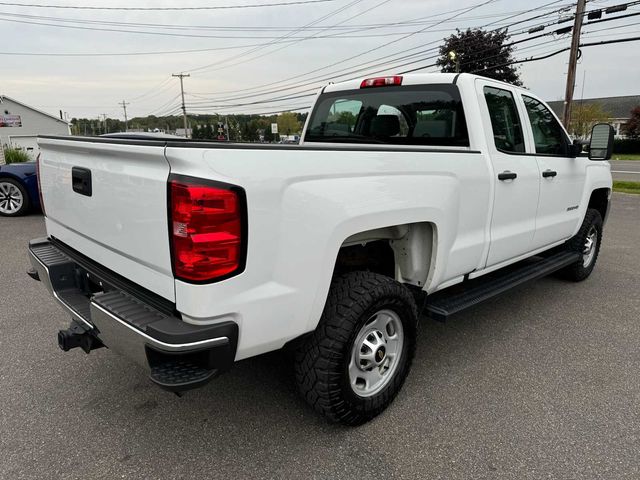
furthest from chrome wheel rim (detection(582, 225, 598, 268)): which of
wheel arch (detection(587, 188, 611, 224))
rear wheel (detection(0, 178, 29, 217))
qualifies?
rear wheel (detection(0, 178, 29, 217))

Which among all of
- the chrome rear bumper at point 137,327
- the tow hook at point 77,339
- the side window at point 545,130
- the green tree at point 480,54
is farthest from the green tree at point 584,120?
the tow hook at point 77,339

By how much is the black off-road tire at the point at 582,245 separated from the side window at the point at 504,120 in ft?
5.95

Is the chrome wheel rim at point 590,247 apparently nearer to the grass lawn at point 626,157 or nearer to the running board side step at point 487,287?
the running board side step at point 487,287

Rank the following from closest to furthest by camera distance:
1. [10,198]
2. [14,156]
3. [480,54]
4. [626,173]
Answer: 1. [10,198]
2. [14,156]
3. [626,173]
4. [480,54]

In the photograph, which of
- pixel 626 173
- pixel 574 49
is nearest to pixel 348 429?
pixel 574 49

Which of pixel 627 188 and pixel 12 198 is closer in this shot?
pixel 12 198

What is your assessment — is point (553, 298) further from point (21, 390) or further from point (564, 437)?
point (21, 390)

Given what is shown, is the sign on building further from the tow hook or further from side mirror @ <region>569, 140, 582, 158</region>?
side mirror @ <region>569, 140, 582, 158</region>

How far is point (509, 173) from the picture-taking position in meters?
3.31

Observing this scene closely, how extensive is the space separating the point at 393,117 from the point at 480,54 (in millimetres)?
31644

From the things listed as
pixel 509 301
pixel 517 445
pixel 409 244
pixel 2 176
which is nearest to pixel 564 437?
pixel 517 445

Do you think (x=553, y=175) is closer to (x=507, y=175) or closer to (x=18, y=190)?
(x=507, y=175)

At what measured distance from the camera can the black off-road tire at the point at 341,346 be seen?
7.51ft

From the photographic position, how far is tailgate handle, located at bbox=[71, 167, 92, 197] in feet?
7.73
